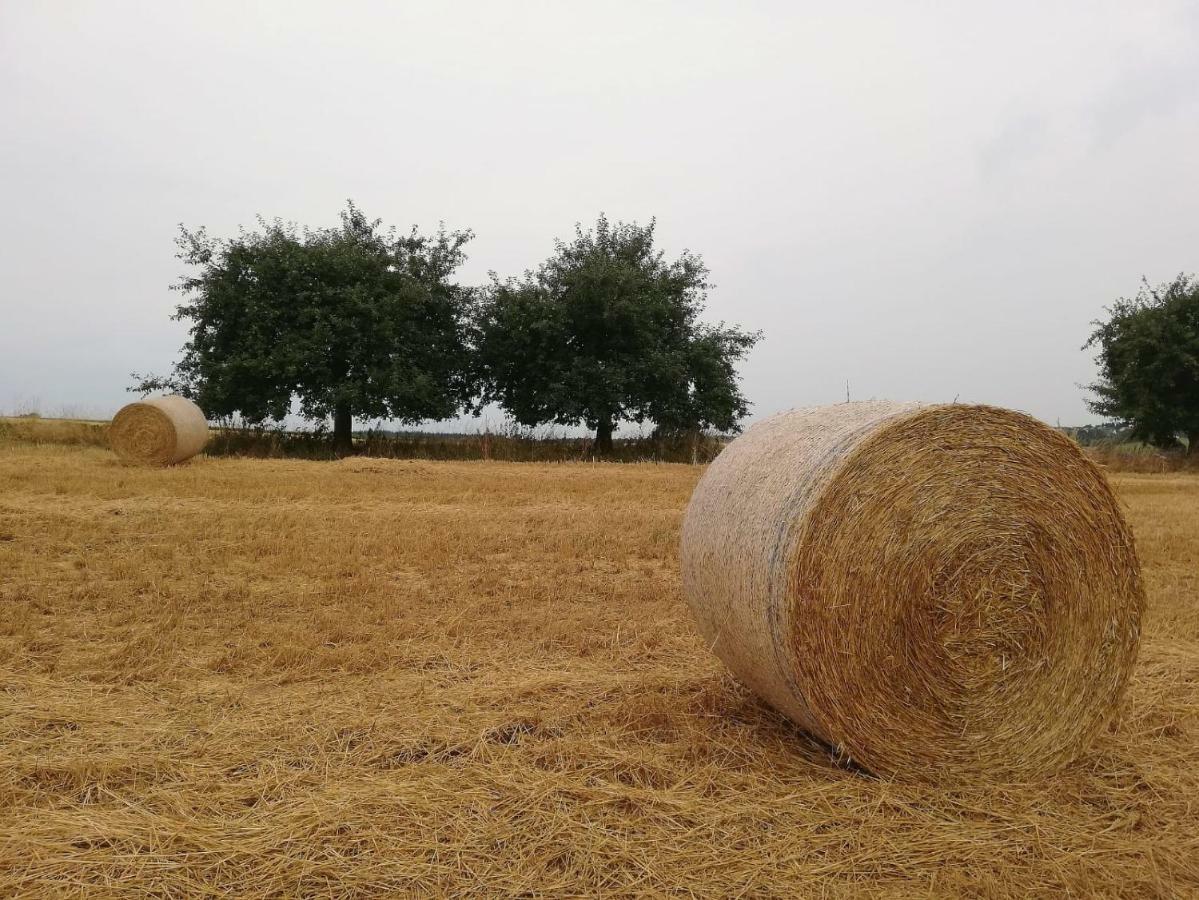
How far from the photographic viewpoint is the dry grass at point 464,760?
3.12m

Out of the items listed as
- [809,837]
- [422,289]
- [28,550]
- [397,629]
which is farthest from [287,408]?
[809,837]

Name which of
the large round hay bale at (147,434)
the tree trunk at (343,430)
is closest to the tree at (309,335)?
the tree trunk at (343,430)

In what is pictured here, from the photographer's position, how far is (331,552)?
8.51m

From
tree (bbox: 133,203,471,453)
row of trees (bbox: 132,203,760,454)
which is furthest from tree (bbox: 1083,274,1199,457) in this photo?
tree (bbox: 133,203,471,453)

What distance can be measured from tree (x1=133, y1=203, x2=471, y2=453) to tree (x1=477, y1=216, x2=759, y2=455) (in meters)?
2.34

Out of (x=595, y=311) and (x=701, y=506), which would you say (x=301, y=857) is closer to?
(x=701, y=506)

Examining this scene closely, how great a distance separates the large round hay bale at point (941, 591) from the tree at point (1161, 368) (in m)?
27.8

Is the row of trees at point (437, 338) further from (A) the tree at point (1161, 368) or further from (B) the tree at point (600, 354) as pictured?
(A) the tree at point (1161, 368)

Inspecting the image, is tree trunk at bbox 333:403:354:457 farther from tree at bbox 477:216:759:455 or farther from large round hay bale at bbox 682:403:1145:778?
large round hay bale at bbox 682:403:1145:778

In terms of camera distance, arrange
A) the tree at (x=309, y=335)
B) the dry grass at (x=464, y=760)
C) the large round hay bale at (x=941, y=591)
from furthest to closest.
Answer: the tree at (x=309, y=335) < the large round hay bale at (x=941, y=591) < the dry grass at (x=464, y=760)

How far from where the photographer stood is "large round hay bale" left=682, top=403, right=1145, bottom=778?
12.7 feet

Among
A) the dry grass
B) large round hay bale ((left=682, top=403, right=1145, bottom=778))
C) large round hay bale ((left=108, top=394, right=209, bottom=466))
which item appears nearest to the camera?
the dry grass

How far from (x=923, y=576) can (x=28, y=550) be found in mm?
8106

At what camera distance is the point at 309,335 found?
933 inches
